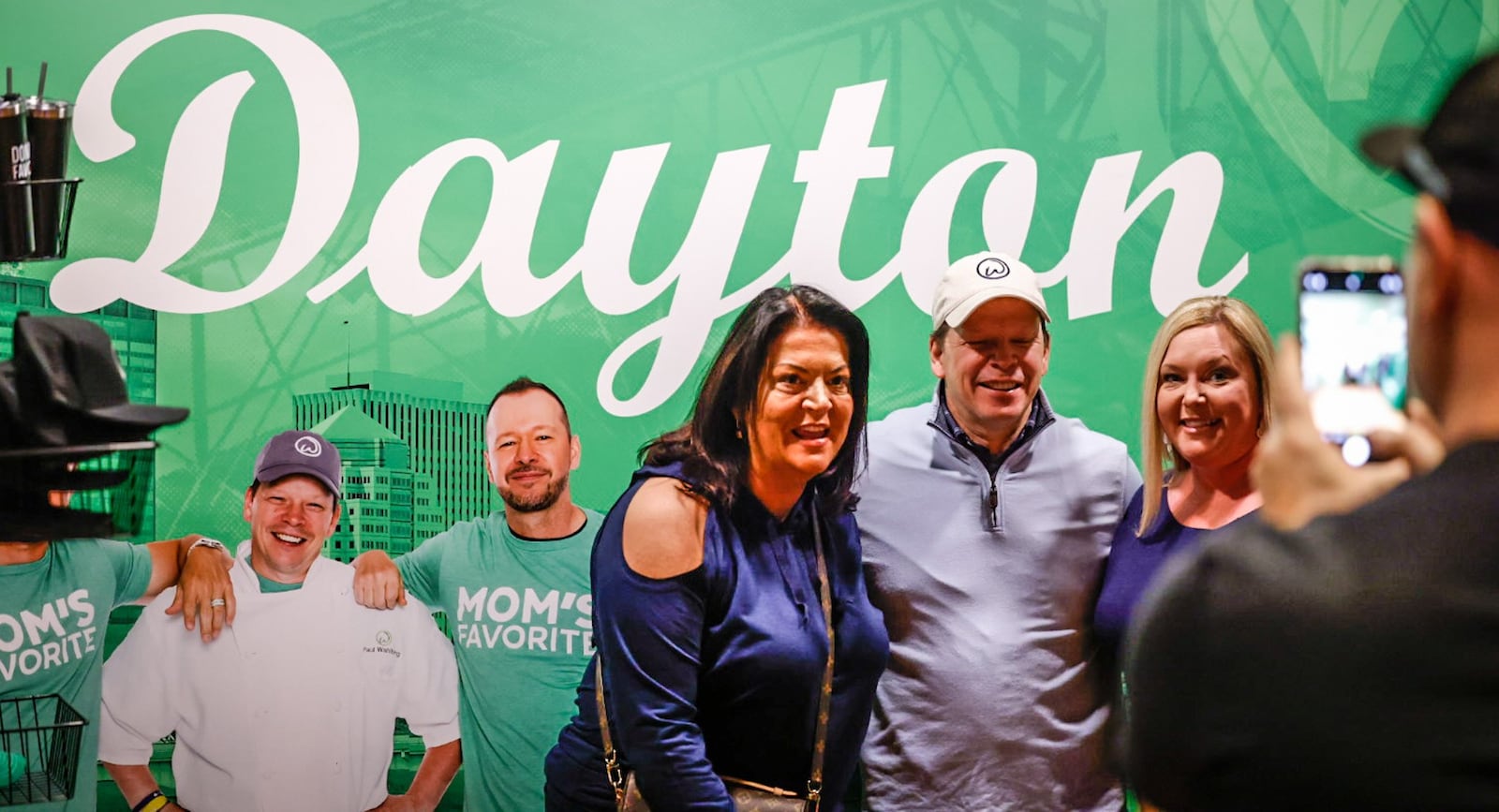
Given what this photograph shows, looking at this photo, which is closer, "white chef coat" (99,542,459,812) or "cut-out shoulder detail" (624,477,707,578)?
"cut-out shoulder detail" (624,477,707,578)

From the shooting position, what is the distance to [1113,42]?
3854 millimetres

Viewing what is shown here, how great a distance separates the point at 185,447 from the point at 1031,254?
2.32 meters

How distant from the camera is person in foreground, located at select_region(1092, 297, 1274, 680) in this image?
3.46 meters

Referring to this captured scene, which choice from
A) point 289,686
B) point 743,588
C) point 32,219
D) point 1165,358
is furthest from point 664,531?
point 32,219

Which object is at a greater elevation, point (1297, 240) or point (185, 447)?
point (1297, 240)

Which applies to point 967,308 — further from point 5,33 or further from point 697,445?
point 5,33

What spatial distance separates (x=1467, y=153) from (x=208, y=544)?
3241 millimetres

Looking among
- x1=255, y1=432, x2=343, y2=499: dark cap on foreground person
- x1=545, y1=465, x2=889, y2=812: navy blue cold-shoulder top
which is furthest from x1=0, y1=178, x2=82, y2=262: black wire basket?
x1=545, y1=465, x2=889, y2=812: navy blue cold-shoulder top

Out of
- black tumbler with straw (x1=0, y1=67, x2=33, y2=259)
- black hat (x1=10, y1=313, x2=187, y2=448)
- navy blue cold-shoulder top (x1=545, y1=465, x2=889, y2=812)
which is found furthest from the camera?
black tumbler with straw (x1=0, y1=67, x2=33, y2=259)

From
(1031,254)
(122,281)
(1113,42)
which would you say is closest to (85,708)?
(122,281)

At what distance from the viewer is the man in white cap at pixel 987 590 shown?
139 inches

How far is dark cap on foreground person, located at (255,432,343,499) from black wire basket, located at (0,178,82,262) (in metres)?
0.69

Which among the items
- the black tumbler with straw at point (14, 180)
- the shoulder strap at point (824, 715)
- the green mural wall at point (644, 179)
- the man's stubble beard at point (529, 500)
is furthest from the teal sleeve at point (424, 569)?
the black tumbler with straw at point (14, 180)

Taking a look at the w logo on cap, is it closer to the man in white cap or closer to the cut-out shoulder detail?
the man in white cap
